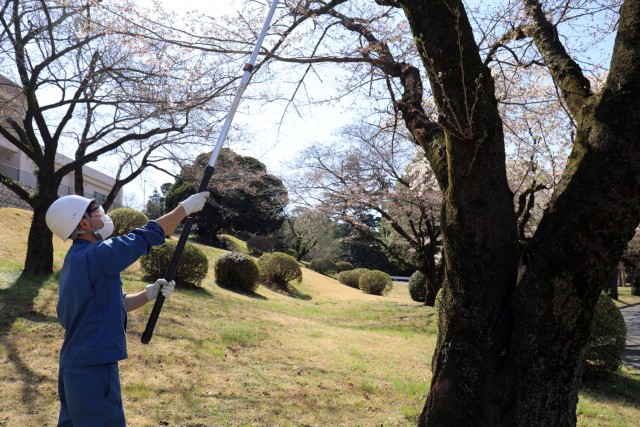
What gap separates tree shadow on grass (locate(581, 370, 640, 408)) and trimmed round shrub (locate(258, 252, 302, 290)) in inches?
472

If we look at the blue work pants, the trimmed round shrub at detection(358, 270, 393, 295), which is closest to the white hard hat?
the blue work pants

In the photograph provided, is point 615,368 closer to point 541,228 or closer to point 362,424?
point 362,424

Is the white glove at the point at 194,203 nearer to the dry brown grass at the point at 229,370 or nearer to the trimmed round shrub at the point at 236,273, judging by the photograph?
the dry brown grass at the point at 229,370

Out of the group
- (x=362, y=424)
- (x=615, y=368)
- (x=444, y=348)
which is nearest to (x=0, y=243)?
(x=362, y=424)

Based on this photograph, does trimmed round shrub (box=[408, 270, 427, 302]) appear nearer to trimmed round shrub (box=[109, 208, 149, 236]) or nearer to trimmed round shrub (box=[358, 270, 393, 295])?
trimmed round shrub (box=[358, 270, 393, 295])

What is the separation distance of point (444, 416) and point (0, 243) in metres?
13.5

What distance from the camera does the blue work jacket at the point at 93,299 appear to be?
2.22 meters

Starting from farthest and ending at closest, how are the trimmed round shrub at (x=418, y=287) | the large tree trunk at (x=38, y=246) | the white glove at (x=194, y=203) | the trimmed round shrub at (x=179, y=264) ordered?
the trimmed round shrub at (x=418, y=287)
the trimmed round shrub at (x=179, y=264)
the large tree trunk at (x=38, y=246)
the white glove at (x=194, y=203)

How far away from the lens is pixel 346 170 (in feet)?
52.0

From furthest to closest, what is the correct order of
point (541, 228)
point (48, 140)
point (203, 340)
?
point (48, 140)
point (203, 340)
point (541, 228)

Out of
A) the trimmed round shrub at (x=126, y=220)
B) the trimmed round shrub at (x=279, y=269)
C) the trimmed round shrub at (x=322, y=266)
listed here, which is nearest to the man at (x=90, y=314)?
the trimmed round shrub at (x=126, y=220)

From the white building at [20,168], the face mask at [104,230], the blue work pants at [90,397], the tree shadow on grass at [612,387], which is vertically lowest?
the blue work pants at [90,397]

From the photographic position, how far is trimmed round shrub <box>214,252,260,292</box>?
1453cm

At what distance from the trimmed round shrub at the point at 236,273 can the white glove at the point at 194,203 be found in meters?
11.9
